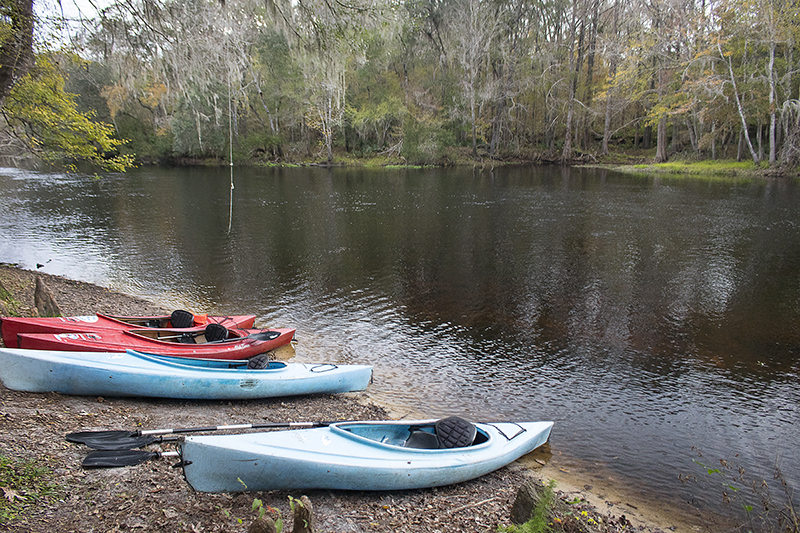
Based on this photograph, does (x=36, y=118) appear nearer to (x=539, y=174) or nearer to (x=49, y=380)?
(x=49, y=380)

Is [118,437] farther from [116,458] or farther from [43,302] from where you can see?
[43,302]

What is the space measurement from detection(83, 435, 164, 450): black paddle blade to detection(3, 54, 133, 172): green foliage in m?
7.38

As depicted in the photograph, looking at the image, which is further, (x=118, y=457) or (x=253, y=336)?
(x=253, y=336)

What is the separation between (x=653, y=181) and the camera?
3075 centimetres

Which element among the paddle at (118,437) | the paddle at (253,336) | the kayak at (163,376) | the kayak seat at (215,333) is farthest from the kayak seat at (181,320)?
the paddle at (118,437)

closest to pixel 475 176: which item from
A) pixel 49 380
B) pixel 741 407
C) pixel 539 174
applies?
pixel 539 174

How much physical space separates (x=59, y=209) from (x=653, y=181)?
33739mm

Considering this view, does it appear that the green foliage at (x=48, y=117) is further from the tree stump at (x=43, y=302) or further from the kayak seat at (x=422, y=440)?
the kayak seat at (x=422, y=440)

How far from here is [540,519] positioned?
11.1 feet

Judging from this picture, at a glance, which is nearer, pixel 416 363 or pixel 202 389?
pixel 202 389

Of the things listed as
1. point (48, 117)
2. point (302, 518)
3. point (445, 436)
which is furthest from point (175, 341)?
point (48, 117)

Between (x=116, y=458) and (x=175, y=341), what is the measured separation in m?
2.98

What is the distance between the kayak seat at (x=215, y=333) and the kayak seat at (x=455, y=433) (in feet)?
12.0

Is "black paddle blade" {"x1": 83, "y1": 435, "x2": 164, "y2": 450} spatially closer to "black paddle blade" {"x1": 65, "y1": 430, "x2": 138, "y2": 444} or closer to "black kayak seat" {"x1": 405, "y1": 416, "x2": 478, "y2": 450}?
"black paddle blade" {"x1": 65, "y1": 430, "x2": 138, "y2": 444}
